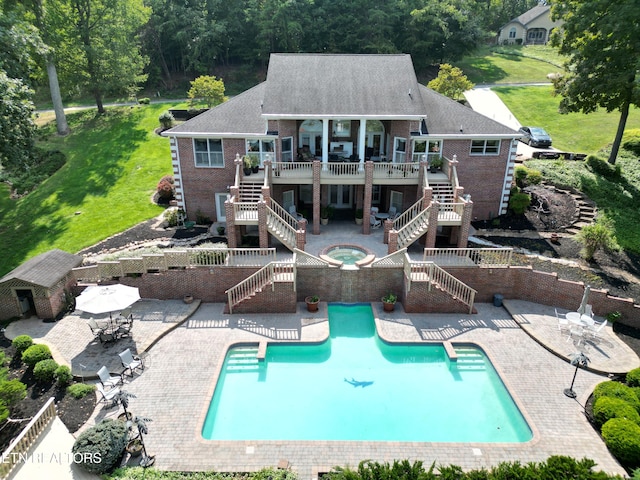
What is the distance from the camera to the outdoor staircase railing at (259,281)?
62.4ft

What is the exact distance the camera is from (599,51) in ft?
90.6

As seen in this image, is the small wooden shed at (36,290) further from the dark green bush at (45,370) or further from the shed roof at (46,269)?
the dark green bush at (45,370)

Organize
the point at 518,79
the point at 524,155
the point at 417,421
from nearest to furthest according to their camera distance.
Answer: the point at 417,421 → the point at 524,155 → the point at 518,79

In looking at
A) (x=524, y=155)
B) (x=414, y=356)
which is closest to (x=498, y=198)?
(x=524, y=155)

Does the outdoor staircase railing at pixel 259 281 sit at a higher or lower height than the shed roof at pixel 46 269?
lower

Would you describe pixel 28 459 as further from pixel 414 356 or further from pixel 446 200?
pixel 446 200

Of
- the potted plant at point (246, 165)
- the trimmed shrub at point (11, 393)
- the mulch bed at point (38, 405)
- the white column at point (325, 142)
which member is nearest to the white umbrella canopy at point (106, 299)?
the mulch bed at point (38, 405)

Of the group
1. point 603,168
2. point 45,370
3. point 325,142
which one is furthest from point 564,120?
point 45,370

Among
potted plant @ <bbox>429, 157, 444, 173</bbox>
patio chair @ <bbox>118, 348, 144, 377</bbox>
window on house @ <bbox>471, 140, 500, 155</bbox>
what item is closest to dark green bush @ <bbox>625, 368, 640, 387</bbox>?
potted plant @ <bbox>429, 157, 444, 173</bbox>

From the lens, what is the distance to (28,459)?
465 inches

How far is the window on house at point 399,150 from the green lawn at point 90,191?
51.2ft

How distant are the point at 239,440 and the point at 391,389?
5.47 metres

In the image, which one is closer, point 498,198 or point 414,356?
point 414,356

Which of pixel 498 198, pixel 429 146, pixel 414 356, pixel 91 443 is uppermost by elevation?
pixel 429 146
